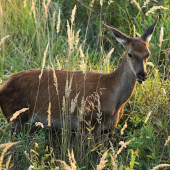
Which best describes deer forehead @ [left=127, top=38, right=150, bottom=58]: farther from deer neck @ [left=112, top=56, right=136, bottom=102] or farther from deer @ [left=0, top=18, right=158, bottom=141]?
deer neck @ [left=112, top=56, right=136, bottom=102]

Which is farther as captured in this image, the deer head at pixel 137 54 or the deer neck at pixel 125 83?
the deer neck at pixel 125 83

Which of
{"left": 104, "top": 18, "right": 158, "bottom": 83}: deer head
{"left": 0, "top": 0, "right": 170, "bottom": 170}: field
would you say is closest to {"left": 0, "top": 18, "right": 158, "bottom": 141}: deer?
{"left": 104, "top": 18, "right": 158, "bottom": 83}: deer head

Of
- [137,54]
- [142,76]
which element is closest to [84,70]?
[142,76]

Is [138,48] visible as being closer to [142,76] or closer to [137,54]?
[137,54]

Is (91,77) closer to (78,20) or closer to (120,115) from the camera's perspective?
(120,115)

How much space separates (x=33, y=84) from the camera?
4539mm

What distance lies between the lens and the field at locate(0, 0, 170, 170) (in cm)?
371

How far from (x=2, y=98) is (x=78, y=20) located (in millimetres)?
3629

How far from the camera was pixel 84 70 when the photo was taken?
145 inches

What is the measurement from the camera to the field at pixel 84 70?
371cm

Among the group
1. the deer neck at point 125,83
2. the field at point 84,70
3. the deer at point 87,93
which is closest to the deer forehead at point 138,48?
the deer at point 87,93

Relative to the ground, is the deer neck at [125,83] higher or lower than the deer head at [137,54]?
lower

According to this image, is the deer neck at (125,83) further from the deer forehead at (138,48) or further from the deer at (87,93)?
the deer forehead at (138,48)

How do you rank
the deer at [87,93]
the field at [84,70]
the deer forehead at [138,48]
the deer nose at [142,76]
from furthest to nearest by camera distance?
1. the deer at [87,93]
2. the deer forehead at [138,48]
3. the deer nose at [142,76]
4. the field at [84,70]
